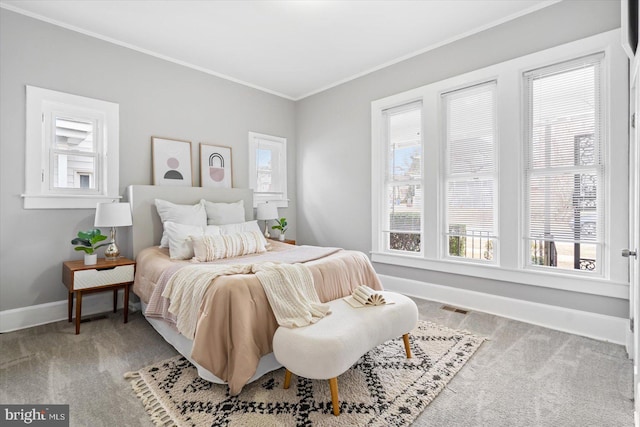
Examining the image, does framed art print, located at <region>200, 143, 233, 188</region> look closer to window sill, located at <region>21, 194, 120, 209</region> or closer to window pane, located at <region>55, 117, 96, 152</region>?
window sill, located at <region>21, 194, 120, 209</region>

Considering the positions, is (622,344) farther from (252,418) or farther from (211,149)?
(211,149)

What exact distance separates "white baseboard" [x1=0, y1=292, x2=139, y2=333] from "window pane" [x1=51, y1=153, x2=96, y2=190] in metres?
1.14

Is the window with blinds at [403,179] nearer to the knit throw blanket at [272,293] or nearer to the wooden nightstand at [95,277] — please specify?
the knit throw blanket at [272,293]

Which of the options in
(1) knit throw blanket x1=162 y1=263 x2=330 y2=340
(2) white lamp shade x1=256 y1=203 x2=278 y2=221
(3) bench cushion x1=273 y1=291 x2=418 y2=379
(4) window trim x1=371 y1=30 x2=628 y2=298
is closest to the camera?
(3) bench cushion x1=273 y1=291 x2=418 y2=379

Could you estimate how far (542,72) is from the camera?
2.91m

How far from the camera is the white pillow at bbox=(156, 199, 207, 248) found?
335cm

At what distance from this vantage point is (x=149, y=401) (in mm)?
1791

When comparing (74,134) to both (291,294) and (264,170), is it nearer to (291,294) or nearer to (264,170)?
A: (264,170)

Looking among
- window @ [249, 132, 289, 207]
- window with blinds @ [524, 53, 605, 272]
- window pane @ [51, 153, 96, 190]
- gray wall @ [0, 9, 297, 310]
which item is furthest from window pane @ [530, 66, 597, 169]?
window pane @ [51, 153, 96, 190]

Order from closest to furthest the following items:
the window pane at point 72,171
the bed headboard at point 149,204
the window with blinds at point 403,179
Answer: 1. the window pane at point 72,171
2. the bed headboard at point 149,204
3. the window with blinds at point 403,179

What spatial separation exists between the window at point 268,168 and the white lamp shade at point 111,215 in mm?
1831

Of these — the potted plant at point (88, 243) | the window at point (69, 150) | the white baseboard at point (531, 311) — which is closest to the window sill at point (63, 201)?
the window at point (69, 150)

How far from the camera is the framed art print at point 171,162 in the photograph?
3.68 m

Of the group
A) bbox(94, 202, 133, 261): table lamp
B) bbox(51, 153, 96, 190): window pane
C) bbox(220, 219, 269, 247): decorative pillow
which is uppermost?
bbox(51, 153, 96, 190): window pane
